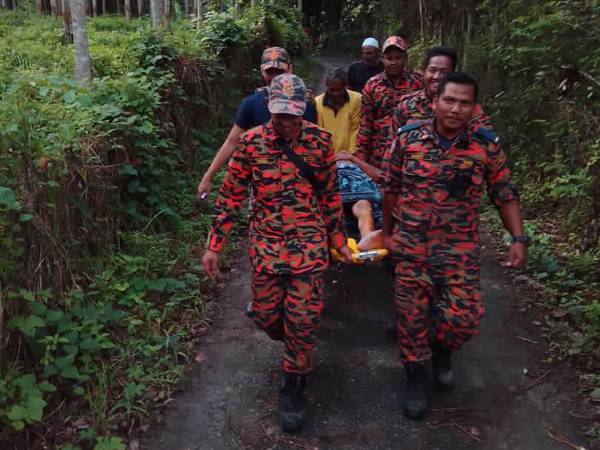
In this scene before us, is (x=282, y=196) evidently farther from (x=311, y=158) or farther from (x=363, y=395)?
(x=363, y=395)

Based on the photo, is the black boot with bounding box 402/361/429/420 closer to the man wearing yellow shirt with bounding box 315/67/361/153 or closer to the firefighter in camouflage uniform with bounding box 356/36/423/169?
the firefighter in camouflage uniform with bounding box 356/36/423/169

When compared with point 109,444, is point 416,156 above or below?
above

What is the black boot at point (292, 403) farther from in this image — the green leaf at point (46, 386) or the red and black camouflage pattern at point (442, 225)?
the green leaf at point (46, 386)

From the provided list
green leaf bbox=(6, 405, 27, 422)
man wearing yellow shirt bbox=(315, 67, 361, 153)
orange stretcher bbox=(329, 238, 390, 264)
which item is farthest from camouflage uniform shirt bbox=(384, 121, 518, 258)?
green leaf bbox=(6, 405, 27, 422)

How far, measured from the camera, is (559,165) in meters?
6.90

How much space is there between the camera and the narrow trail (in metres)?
3.50

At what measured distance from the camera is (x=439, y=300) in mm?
3652

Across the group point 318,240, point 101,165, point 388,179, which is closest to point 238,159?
point 318,240

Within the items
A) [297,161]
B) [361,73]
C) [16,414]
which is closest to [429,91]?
[297,161]

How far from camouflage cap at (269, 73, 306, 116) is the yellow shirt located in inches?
88.3

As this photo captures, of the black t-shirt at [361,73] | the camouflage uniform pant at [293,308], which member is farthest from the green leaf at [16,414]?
the black t-shirt at [361,73]

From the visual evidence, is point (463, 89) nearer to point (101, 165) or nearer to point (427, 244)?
point (427, 244)

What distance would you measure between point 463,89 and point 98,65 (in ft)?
21.5

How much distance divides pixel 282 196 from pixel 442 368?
164cm
